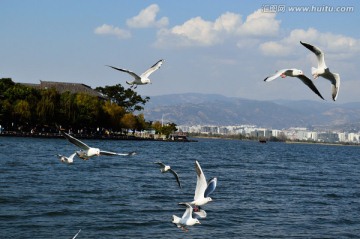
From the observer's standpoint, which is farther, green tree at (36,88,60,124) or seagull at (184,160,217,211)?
green tree at (36,88,60,124)

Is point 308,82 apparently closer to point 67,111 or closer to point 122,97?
point 67,111

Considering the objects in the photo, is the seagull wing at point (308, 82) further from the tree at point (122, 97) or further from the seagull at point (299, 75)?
the tree at point (122, 97)

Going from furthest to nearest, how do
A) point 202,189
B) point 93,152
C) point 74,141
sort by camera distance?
point 93,152, point 202,189, point 74,141

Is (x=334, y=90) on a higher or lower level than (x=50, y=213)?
higher

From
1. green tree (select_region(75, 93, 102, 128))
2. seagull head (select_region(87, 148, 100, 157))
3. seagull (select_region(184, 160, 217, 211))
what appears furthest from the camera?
green tree (select_region(75, 93, 102, 128))

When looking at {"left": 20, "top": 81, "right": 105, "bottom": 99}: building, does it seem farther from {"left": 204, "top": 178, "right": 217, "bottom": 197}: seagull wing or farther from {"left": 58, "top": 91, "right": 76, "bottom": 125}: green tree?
{"left": 204, "top": 178, "right": 217, "bottom": 197}: seagull wing

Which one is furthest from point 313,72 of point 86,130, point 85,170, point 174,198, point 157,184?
point 86,130

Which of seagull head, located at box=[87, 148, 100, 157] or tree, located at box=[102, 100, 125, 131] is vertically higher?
tree, located at box=[102, 100, 125, 131]

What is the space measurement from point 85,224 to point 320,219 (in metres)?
13.0

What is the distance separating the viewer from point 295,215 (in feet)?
117

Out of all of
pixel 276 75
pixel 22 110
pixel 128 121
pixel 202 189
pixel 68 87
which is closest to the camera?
pixel 276 75

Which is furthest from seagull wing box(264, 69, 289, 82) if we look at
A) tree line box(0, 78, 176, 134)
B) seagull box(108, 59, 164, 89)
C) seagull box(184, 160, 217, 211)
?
tree line box(0, 78, 176, 134)

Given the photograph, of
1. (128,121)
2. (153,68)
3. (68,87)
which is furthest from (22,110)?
(153,68)

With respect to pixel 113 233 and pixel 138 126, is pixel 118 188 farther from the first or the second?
pixel 138 126
